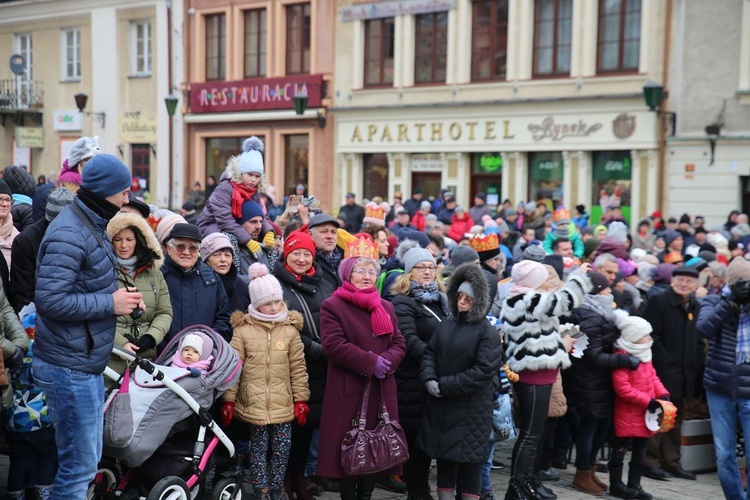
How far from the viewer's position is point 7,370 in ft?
20.1

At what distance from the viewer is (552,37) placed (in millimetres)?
24406

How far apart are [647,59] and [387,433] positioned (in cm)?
1759

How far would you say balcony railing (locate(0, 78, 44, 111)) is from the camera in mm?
34656

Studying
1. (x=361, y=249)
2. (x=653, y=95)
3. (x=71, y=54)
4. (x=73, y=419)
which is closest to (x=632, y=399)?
(x=361, y=249)

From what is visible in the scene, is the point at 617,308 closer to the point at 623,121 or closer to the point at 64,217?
the point at 64,217

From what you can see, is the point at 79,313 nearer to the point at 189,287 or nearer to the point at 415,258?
the point at 189,287

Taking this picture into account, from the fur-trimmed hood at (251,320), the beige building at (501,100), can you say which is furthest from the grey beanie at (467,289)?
the beige building at (501,100)

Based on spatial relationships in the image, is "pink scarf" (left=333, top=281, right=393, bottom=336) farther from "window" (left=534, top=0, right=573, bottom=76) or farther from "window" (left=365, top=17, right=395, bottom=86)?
"window" (left=365, top=17, right=395, bottom=86)

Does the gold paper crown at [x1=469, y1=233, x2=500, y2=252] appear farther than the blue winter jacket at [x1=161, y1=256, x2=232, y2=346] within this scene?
Yes

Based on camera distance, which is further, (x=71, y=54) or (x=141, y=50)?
(x=71, y=54)

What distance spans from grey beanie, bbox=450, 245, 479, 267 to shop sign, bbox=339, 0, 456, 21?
59.9 feet

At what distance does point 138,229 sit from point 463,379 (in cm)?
248

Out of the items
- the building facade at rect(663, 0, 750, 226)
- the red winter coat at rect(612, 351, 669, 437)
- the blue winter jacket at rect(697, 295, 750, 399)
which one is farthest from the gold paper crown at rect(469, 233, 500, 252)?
the building facade at rect(663, 0, 750, 226)

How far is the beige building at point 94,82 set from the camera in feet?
106
